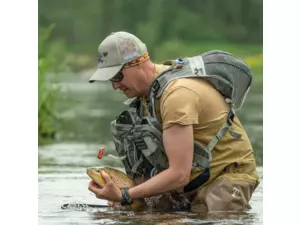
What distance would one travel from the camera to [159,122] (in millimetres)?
7414

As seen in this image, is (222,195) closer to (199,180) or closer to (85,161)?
(199,180)

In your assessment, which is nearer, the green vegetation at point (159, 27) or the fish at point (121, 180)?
the fish at point (121, 180)

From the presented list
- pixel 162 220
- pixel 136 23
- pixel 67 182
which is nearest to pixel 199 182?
pixel 162 220

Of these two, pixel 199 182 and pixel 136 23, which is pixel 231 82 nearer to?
pixel 199 182

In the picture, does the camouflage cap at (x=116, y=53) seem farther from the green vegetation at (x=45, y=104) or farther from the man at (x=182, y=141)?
the green vegetation at (x=45, y=104)

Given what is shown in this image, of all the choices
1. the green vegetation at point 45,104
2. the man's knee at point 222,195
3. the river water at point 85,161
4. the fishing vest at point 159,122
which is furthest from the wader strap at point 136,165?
the green vegetation at point 45,104

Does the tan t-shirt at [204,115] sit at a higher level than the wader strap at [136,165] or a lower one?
higher

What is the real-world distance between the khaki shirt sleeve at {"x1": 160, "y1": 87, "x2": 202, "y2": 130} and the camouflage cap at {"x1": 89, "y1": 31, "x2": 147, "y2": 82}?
0.37m

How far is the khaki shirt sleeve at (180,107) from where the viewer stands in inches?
281

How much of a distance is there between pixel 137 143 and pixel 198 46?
1356cm

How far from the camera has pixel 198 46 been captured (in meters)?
21.0

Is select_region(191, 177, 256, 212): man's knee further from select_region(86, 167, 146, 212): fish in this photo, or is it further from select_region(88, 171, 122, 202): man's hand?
select_region(88, 171, 122, 202): man's hand

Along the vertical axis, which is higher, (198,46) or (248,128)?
(198,46)
